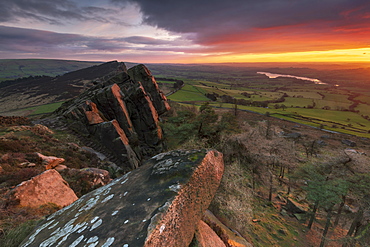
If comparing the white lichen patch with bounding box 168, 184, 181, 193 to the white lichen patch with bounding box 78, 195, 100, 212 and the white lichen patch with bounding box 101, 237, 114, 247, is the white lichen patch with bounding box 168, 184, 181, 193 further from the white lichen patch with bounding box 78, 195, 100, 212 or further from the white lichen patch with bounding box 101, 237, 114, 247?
the white lichen patch with bounding box 78, 195, 100, 212

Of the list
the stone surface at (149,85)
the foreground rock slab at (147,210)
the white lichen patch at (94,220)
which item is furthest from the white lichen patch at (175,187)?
the stone surface at (149,85)

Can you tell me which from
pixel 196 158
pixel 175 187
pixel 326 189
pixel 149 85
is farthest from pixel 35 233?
pixel 149 85

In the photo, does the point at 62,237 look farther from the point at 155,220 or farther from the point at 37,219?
the point at 37,219

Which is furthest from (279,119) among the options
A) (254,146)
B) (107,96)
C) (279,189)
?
(107,96)

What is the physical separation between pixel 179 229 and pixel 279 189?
35001mm

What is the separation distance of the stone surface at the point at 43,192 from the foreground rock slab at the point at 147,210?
3212mm

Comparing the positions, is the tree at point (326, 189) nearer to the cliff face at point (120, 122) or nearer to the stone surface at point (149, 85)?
the cliff face at point (120, 122)

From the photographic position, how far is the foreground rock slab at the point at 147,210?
348 cm

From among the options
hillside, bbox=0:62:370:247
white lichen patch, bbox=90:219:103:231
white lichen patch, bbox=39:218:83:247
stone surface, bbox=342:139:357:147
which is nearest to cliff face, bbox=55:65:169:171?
hillside, bbox=0:62:370:247

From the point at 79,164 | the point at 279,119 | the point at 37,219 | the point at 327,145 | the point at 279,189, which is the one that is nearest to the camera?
the point at 37,219

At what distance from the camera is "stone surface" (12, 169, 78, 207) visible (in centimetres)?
783

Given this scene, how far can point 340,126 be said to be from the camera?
6825 cm

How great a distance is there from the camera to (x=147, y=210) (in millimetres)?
3955

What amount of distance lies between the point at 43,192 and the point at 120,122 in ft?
71.2
